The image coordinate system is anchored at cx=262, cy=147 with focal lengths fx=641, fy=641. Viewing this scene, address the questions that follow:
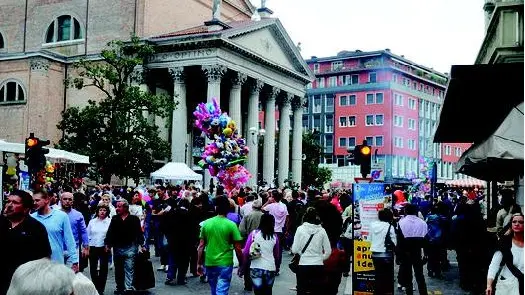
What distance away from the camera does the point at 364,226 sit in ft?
33.6

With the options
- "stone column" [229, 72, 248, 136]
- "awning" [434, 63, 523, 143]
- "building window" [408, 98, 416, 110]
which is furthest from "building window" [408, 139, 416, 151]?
"awning" [434, 63, 523, 143]

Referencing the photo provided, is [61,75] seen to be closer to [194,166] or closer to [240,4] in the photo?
[194,166]

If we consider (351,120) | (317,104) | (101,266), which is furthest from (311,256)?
(317,104)

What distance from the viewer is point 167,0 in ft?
146

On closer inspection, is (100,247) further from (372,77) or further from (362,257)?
(372,77)

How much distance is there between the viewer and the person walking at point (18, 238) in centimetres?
567

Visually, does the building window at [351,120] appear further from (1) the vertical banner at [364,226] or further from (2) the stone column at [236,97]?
(1) the vertical banner at [364,226]

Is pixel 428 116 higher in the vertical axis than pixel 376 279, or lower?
higher

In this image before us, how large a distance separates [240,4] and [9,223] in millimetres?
50511

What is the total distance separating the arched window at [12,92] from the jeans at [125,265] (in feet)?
115

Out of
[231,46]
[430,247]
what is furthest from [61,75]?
[430,247]

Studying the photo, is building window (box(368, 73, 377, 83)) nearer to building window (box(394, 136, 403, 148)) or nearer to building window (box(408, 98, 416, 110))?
building window (box(408, 98, 416, 110))

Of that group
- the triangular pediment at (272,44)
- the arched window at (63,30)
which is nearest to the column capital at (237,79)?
the triangular pediment at (272,44)

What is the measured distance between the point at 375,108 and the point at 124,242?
227ft
